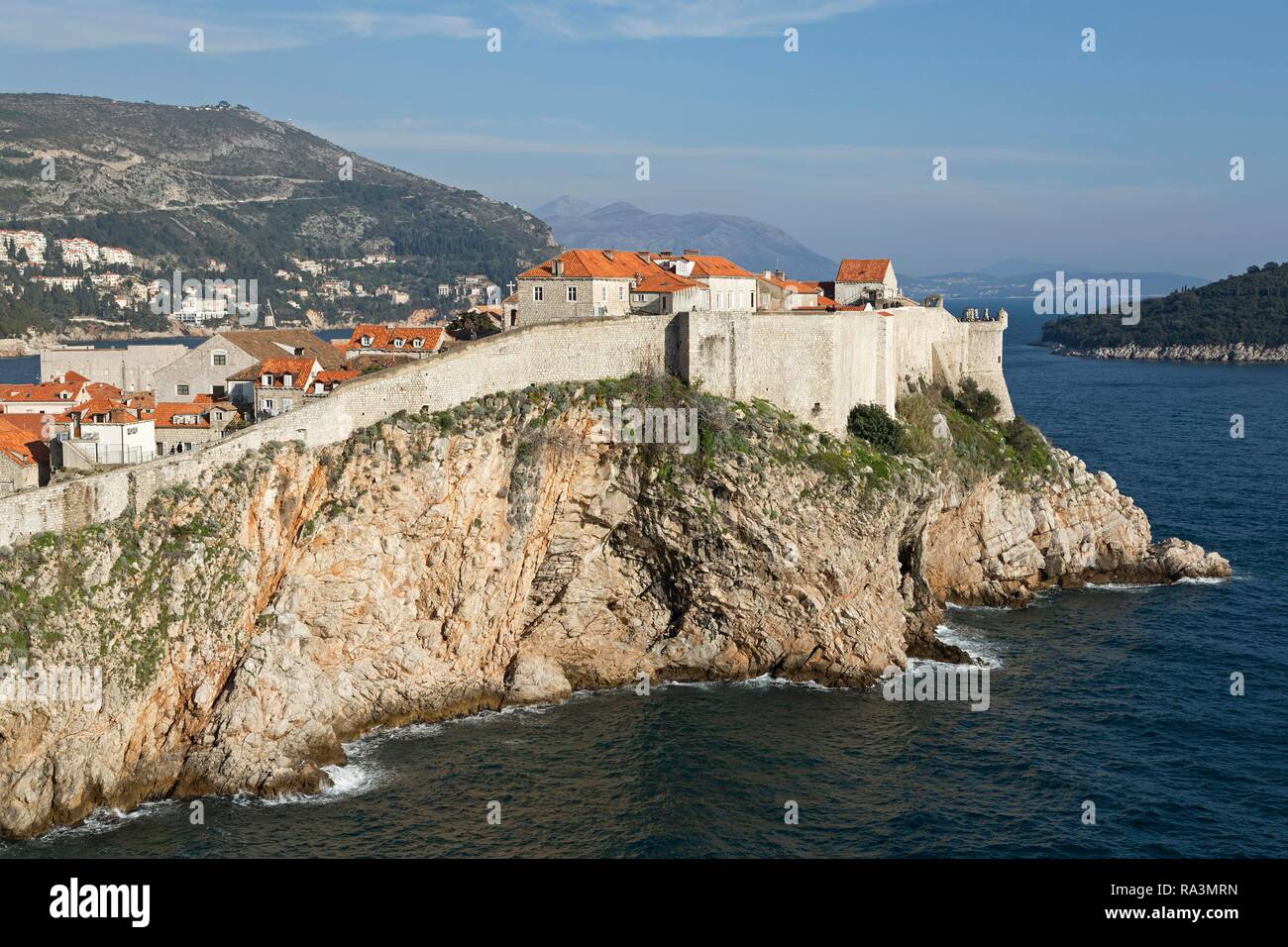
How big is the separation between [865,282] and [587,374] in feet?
71.3

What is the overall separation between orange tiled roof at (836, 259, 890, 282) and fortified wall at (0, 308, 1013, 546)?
5229 millimetres

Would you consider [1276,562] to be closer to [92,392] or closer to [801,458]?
[801,458]

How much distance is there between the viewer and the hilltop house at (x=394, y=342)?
57.3 metres

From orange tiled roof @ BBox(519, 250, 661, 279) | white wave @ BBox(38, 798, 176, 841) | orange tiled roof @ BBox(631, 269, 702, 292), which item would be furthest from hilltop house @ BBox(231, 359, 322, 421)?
white wave @ BBox(38, 798, 176, 841)

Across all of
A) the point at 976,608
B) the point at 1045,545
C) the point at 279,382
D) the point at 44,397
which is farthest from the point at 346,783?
the point at 1045,545

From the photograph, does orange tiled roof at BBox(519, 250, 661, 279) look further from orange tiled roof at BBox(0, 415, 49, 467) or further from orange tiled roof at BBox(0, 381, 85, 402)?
orange tiled roof at BBox(0, 381, 85, 402)

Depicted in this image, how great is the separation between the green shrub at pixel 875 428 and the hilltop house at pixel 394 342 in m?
18.3

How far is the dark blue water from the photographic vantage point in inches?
1308

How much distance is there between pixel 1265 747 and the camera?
129 feet

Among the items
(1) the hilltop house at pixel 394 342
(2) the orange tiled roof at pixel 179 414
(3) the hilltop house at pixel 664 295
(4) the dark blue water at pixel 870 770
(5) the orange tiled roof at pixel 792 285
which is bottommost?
(4) the dark blue water at pixel 870 770

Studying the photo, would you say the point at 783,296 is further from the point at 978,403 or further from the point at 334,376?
the point at 334,376

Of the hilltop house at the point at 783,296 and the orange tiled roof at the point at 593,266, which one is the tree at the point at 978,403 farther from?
the orange tiled roof at the point at 593,266

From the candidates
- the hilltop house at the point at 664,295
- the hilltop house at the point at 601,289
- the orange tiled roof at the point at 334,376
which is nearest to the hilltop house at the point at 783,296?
the hilltop house at the point at 601,289

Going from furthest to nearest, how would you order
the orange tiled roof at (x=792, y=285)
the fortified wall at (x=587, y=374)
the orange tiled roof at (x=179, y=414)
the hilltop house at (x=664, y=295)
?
1. the orange tiled roof at (x=792, y=285)
2. the hilltop house at (x=664, y=295)
3. the orange tiled roof at (x=179, y=414)
4. the fortified wall at (x=587, y=374)
